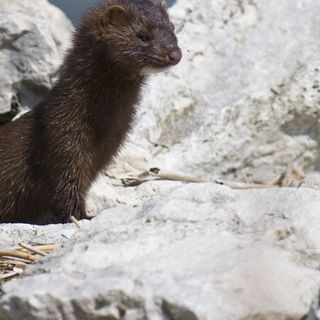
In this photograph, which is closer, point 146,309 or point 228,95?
point 146,309

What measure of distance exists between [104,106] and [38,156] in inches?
17.0

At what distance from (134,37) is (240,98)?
0.97 meters

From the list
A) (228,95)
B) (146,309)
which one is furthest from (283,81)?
(146,309)

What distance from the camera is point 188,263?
2406mm

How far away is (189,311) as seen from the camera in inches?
82.7

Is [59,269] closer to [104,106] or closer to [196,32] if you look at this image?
[104,106]

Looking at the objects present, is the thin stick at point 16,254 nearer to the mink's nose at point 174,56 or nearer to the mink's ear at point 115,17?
the mink's nose at point 174,56

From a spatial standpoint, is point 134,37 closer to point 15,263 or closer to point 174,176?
point 174,176

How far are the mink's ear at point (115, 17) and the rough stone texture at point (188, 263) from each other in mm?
1571

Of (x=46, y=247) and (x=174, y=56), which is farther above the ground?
(x=174, y=56)

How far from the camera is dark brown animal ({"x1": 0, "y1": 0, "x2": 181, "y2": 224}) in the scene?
4.36 metres

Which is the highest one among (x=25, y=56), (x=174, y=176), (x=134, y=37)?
(x=134, y=37)

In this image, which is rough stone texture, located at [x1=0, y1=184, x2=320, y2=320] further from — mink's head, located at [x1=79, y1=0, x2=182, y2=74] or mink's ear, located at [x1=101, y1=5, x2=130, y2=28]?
mink's ear, located at [x1=101, y1=5, x2=130, y2=28]

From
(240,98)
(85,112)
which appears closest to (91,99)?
(85,112)
